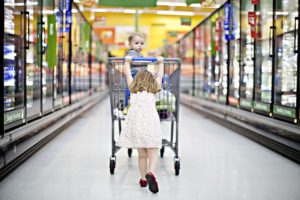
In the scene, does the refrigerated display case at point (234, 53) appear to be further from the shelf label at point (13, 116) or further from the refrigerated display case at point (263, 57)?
the shelf label at point (13, 116)

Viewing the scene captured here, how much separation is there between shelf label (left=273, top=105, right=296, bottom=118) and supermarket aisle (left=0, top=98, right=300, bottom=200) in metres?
0.53

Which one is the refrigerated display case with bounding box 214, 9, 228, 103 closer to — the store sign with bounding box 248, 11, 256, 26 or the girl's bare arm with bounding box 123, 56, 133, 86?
the store sign with bounding box 248, 11, 256, 26

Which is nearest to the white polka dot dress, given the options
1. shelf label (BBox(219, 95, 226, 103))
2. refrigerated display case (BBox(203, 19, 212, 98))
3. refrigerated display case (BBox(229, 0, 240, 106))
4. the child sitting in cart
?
the child sitting in cart

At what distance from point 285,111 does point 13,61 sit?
345 cm

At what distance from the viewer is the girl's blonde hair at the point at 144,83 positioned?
4.40 meters

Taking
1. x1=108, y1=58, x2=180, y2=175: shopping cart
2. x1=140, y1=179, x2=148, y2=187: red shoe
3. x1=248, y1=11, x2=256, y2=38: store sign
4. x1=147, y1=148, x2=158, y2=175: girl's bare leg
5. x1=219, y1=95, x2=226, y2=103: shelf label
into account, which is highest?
x1=248, y1=11, x2=256, y2=38: store sign

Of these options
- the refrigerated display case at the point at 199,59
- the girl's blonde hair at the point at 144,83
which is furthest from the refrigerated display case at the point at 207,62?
the girl's blonde hair at the point at 144,83

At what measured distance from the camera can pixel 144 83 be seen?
14.4ft

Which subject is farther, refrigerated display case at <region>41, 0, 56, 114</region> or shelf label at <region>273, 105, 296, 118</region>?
refrigerated display case at <region>41, 0, 56, 114</region>

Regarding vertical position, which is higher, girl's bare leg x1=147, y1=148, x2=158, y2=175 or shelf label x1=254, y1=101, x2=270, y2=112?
shelf label x1=254, y1=101, x2=270, y2=112

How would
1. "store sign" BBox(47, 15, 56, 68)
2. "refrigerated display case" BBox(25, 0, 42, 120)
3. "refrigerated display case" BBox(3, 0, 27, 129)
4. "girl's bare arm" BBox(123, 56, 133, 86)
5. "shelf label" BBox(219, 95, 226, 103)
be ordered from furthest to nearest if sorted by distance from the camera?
"shelf label" BBox(219, 95, 226, 103)
"store sign" BBox(47, 15, 56, 68)
"refrigerated display case" BBox(25, 0, 42, 120)
"refrigerated display case" BBox(3, 0, 27, 129)
"girl's bare arm" BBox(123, 56, 133, 86)

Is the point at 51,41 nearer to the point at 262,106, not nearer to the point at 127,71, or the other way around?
the point at 262,106

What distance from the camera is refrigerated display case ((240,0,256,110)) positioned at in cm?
911

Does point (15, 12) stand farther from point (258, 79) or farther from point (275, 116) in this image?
point (258, 79)
